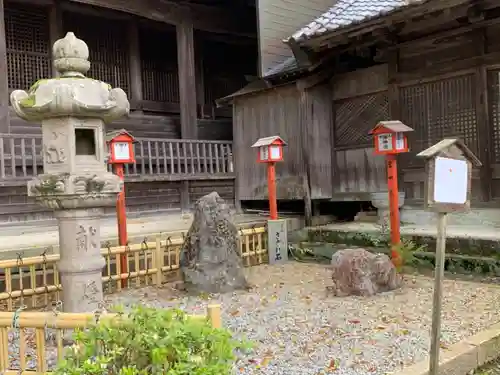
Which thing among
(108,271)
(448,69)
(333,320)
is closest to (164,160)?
(108,271)

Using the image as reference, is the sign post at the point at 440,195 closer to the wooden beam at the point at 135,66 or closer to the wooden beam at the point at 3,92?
the wooden beam at the point at 3,92

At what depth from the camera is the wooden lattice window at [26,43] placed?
11656 mm

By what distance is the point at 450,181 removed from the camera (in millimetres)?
3701

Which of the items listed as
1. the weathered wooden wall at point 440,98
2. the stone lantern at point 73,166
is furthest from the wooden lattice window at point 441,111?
the stone lantern at point 73,166

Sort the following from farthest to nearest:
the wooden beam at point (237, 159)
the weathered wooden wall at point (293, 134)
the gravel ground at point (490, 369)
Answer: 1. the wooden beam at point (237, 159)
2. the weathered wooden wall at point (293, 134)
3. the gravel ground at point (490, 369)

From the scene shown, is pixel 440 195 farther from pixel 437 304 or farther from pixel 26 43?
pixel 26 43

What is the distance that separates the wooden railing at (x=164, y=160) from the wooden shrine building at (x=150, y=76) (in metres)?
0.02

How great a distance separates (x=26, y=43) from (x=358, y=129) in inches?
319

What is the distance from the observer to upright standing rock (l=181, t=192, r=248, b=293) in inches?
267

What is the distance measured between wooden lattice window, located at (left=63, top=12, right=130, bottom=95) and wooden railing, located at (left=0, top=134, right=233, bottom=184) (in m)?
2.25

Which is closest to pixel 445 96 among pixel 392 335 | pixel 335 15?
pixel 335 15

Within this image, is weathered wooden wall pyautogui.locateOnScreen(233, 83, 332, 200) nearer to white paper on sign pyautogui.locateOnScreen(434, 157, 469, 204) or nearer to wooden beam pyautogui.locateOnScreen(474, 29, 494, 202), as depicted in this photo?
wooden beam pyautogui.locateOnScreen(474, 29, 494, 202)

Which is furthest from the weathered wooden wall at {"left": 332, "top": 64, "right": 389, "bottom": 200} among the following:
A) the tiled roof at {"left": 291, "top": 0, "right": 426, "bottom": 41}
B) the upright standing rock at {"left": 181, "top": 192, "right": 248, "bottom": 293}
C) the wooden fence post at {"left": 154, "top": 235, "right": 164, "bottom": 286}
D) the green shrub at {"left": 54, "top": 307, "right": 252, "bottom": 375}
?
the green shrub at {"left": 54, "top": 307, "right": 252, "bottom": 375}

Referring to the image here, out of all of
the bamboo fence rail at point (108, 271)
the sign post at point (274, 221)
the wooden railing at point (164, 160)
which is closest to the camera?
the bamboo fence rail at point (108, 271)
